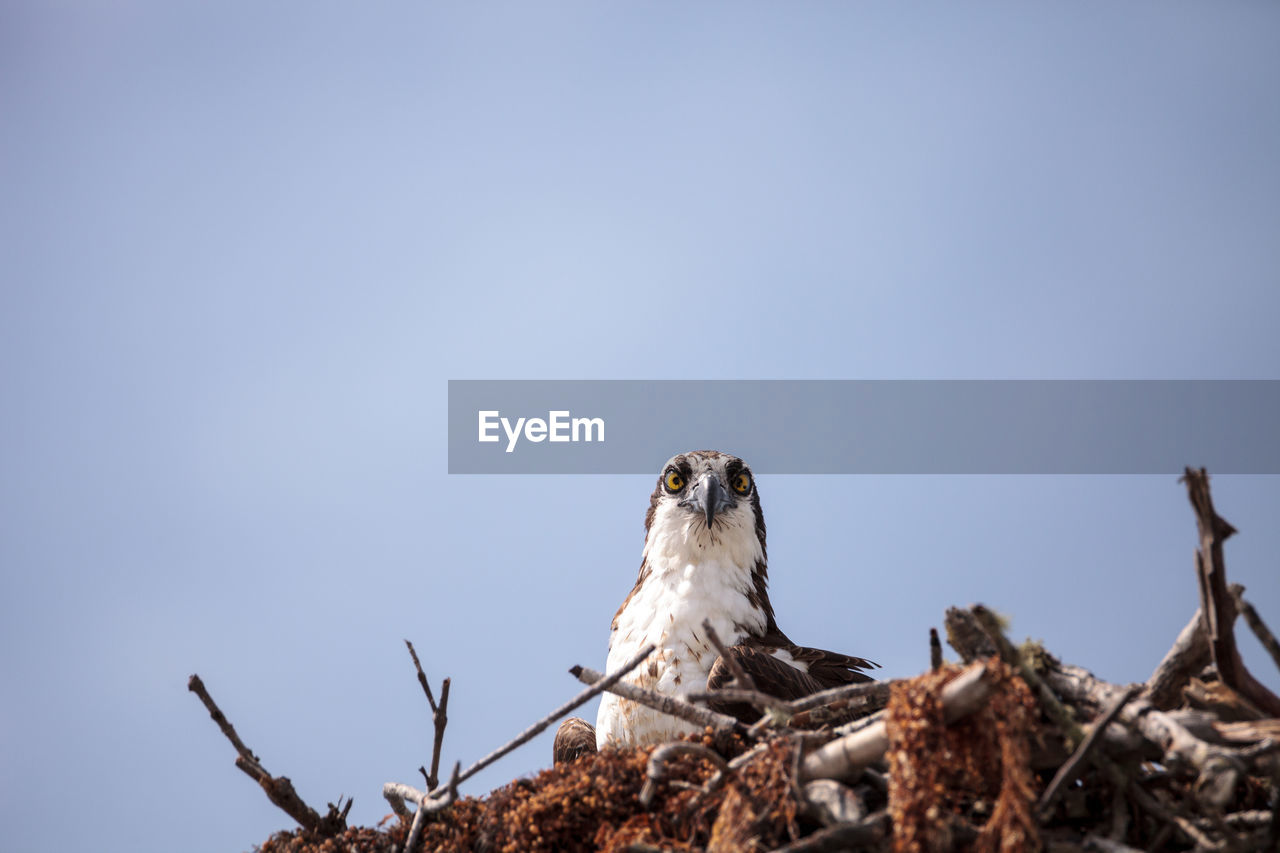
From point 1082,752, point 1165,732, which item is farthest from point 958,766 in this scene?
point 1165,732

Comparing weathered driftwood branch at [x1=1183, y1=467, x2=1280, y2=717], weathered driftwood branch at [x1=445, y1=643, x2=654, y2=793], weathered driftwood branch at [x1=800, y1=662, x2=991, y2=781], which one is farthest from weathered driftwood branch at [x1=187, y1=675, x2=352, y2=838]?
weathered driftwood branch at [x1=1183, y1=467, x2=1280, y2=717]

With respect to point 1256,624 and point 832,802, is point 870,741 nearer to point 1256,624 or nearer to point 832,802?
point 832,802

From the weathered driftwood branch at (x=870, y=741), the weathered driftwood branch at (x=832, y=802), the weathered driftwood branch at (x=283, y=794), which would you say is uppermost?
the weathered driftwood branch at (x=870, y=741)

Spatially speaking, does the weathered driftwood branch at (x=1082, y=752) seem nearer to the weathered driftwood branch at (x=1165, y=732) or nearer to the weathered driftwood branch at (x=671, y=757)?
the weathered driftwood branch at (x=1165, y=732)

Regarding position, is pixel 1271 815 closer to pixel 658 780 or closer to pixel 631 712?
pixel 658 780

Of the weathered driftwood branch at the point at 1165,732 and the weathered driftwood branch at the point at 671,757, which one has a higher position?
the weathered driftwood branch at the point at 1165,732

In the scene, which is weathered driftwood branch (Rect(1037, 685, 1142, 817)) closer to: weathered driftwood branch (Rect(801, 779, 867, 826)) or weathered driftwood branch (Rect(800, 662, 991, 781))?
weathered driftwood branch (Rect(800, 662, 991, 781))

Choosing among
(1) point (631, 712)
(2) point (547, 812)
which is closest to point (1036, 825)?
(2) point (547, 812)

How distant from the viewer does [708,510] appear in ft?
21.6

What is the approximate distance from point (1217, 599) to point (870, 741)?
1.19 meters

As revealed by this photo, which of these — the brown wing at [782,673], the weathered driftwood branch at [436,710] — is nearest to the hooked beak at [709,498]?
the brown wing at [782,673]

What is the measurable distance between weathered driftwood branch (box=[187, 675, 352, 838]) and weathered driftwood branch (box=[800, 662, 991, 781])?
8.01 ft

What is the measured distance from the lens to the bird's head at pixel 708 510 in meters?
6.73

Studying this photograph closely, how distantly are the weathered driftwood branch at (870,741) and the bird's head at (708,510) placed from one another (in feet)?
10.3
